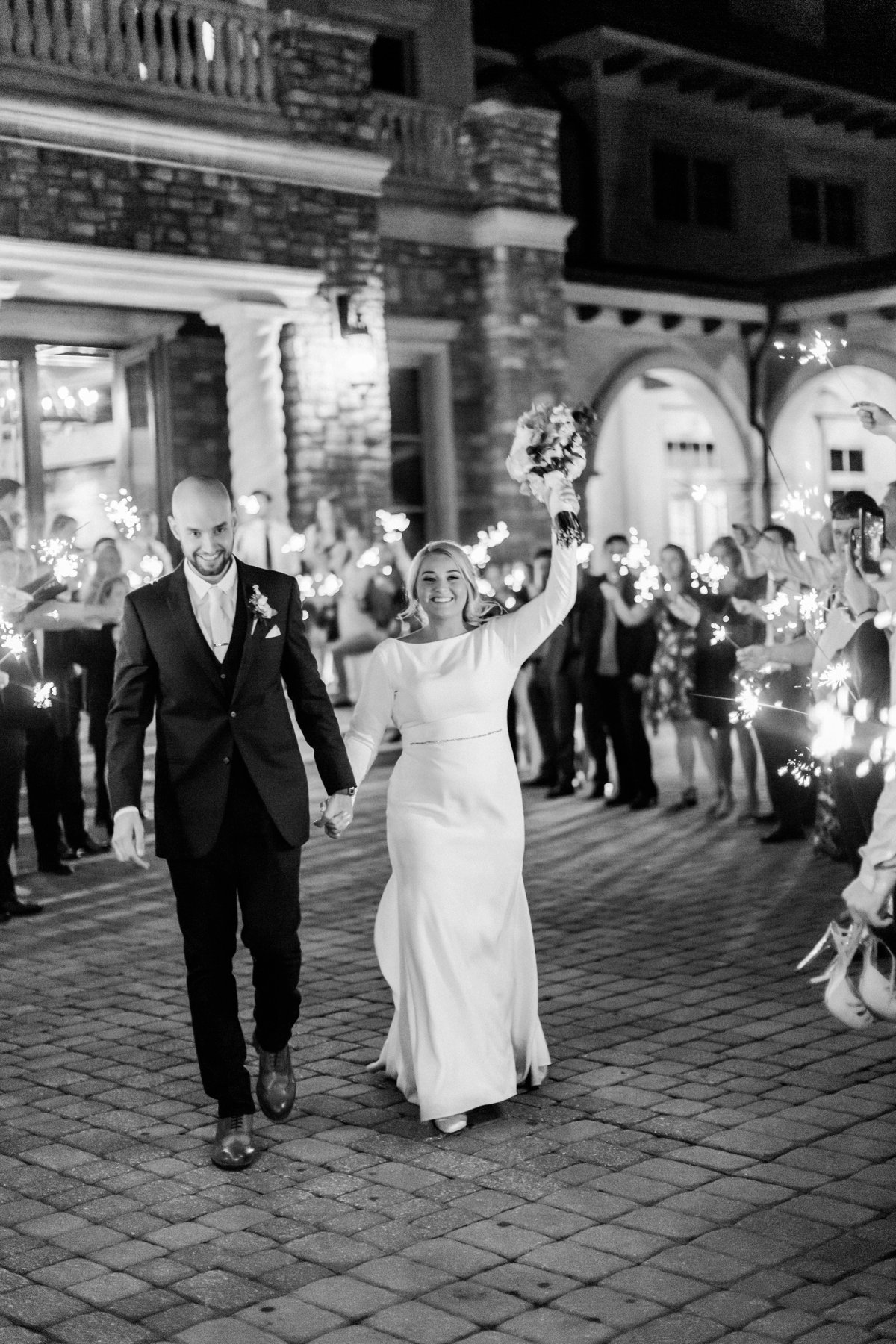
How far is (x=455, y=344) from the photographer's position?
18.5m

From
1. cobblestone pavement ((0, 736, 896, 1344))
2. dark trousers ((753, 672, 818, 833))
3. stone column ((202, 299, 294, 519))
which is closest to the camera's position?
cobblestone pavement ((0, 736, 896, 1344))

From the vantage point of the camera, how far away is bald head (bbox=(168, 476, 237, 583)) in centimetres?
500

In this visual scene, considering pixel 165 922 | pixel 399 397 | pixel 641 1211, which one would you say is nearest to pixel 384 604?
pixel 399 397

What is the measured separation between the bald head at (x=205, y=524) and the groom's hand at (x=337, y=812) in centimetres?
76

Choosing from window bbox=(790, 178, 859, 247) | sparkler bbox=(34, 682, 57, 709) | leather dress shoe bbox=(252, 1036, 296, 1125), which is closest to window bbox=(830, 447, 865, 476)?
window bbox=(790, 178, 859, 247)

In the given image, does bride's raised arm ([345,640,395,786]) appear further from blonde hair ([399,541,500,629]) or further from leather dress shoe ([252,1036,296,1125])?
leather dress shoe ([252,1036,296,1125])

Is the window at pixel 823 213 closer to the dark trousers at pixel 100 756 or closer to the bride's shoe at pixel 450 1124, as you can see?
the dark trousers at pixel 100 756

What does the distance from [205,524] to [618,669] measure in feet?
23.9

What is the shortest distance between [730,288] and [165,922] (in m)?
15.0

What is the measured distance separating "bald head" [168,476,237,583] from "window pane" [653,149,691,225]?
19.9m

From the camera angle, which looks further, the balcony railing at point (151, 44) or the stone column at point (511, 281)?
the stone column at point (511, 281)

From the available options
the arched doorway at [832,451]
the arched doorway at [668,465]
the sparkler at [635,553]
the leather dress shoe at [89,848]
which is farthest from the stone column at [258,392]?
the arched doorway at [832,451]

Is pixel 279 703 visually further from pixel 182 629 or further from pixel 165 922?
pixel 165 922

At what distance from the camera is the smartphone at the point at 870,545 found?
629cm
